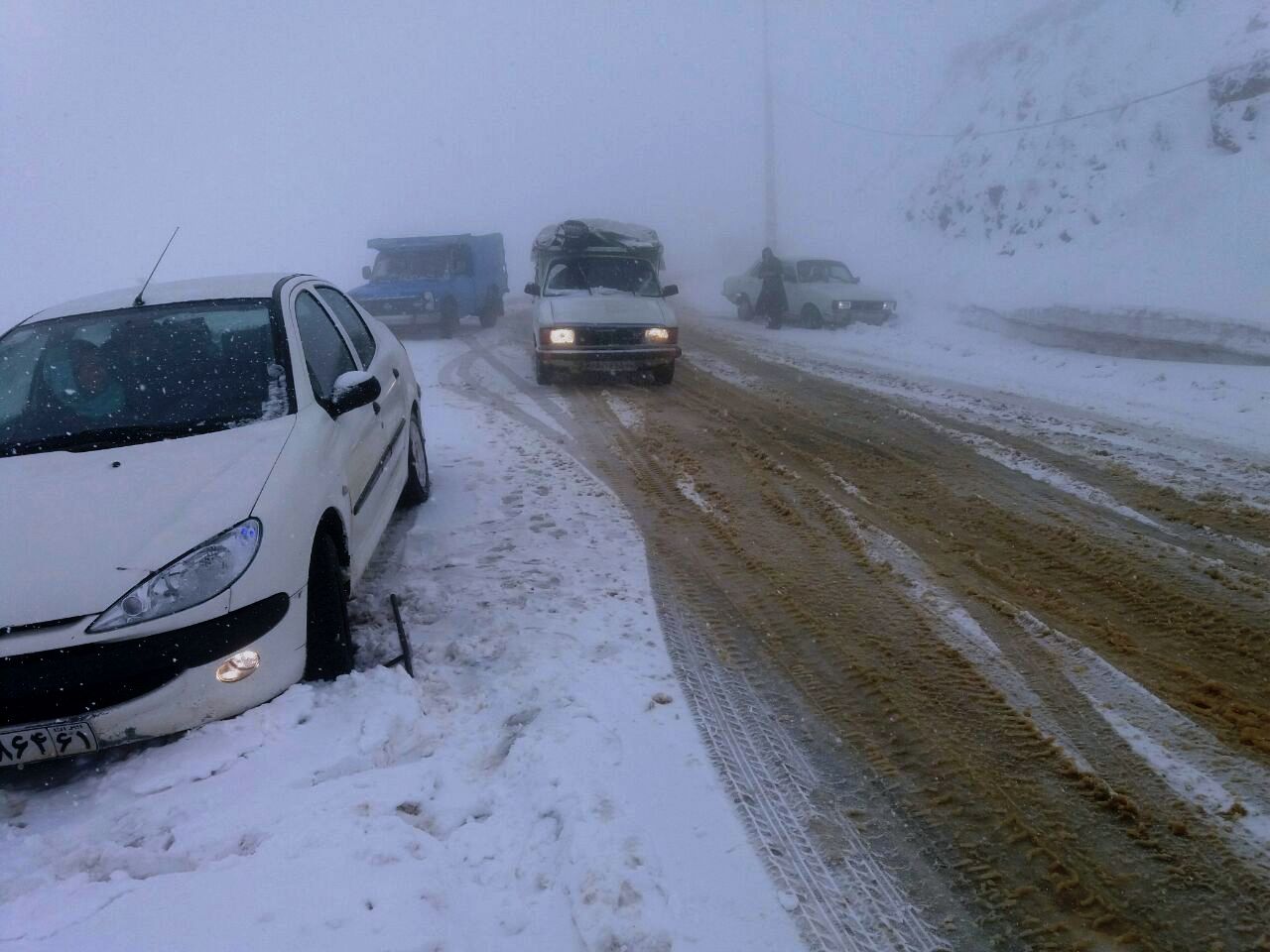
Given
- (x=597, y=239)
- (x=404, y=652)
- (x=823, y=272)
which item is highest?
(x=597, y=239)

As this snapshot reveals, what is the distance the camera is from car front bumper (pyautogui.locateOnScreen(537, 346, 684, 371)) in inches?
397

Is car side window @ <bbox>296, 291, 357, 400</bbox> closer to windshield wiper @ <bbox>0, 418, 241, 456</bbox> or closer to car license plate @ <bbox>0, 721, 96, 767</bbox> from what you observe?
windshield wiper @ <bbox>0, 418, 241, 456</bbox>

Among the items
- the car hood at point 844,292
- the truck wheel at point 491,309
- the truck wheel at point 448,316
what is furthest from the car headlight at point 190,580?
the truck wheel at point 491,309

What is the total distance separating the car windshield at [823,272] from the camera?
17078mm

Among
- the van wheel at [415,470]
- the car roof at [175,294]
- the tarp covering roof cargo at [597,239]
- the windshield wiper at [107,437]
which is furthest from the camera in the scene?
the tarp covering roof cargo at [597,239]

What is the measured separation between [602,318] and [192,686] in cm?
803

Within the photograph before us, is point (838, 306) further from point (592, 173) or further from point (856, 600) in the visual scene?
point (592, 173)

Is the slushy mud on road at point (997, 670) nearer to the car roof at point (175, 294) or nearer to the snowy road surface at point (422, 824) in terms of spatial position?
the snowy road surface at point (422, 824)

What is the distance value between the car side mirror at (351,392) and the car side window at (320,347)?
0.28ft

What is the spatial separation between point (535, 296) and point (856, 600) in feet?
27.7

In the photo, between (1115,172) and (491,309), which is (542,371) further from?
(1115,172)

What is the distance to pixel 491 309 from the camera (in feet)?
63.4

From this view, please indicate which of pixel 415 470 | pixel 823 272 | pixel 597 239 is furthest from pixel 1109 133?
pixel 415 470

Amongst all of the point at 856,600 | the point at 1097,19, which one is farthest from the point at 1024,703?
the point at 1097,19
